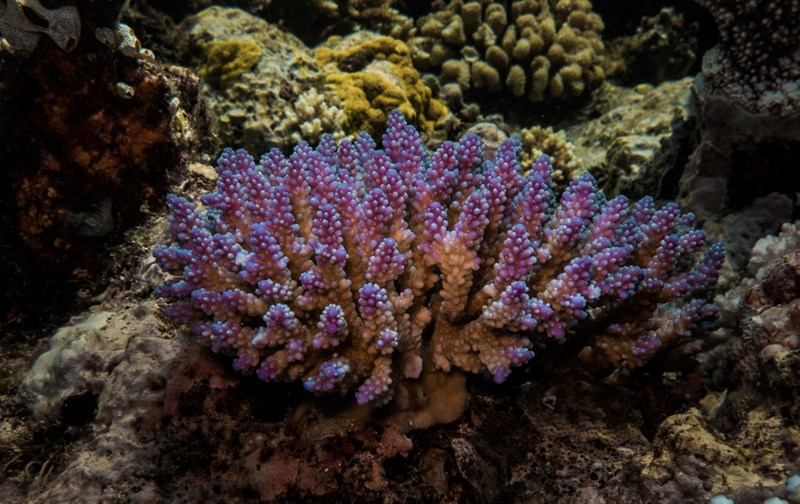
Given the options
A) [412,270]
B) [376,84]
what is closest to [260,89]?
[376,84]

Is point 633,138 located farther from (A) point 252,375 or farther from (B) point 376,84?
(A) point 252,375

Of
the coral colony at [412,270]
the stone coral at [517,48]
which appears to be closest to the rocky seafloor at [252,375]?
the coral colony at [412,270]

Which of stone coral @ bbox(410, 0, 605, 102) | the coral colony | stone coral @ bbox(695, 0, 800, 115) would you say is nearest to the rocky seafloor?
stone coral @ bbox(695, 0, 800, 115)

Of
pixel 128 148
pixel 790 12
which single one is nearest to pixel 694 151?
pixel 790 12

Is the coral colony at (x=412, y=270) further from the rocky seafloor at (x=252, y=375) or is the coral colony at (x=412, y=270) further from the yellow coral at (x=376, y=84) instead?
the yellow coral at (x=376, y=84)

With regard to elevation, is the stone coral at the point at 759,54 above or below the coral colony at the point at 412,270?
above

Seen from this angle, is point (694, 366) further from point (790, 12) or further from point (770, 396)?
point (790, 12)
